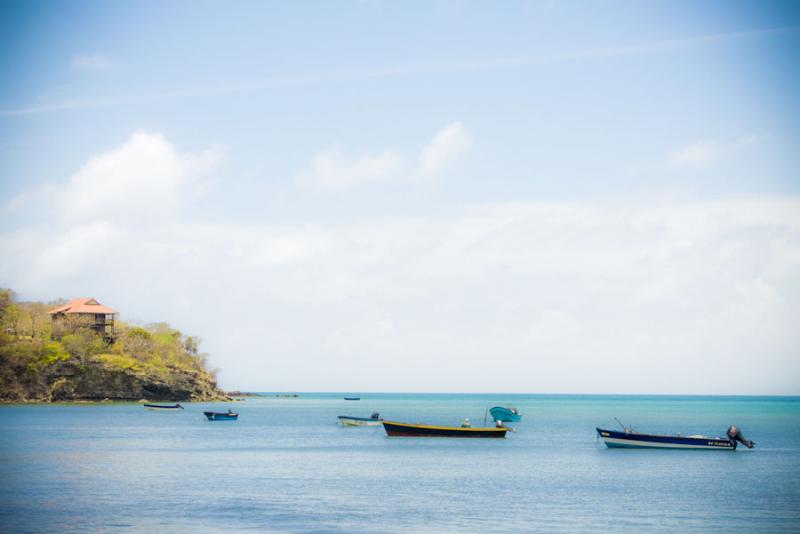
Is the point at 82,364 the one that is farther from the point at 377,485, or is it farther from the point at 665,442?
the point at 377,485

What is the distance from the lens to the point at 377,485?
1874 inches

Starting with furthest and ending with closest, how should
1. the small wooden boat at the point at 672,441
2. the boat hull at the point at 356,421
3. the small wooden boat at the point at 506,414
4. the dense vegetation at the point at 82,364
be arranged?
the dense vegetation at the point at 82,364
the small wooden boat at the point at 506,414
the boat hull at the point at 356,421
the small wooden boat at the point at 672,441

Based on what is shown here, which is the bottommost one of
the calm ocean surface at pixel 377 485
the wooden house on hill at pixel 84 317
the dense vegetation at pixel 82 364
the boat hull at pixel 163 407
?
the boat hull at pixel 163 407

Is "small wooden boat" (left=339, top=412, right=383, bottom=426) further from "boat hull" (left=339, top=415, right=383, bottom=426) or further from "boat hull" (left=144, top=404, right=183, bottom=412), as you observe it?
"boat hull" (left=144, top=404, right=183, bottom=412)

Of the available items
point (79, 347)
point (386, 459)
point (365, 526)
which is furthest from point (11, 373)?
point (365, 526)

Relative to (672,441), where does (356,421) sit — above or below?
below

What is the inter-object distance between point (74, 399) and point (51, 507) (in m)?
118

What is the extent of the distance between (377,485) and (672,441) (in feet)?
110

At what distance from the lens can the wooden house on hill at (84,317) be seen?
154m

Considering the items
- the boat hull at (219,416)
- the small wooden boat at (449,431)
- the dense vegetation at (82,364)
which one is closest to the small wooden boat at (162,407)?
the dense vegetation at (82,364)

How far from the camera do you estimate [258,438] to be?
83562 mm

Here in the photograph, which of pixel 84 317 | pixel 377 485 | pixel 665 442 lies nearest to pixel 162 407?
pixel 84 317

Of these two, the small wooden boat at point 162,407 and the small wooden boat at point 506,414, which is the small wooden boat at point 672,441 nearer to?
the small wooden boat at point 506,414

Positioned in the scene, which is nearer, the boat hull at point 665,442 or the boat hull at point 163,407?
the boat hull at point 665,442
